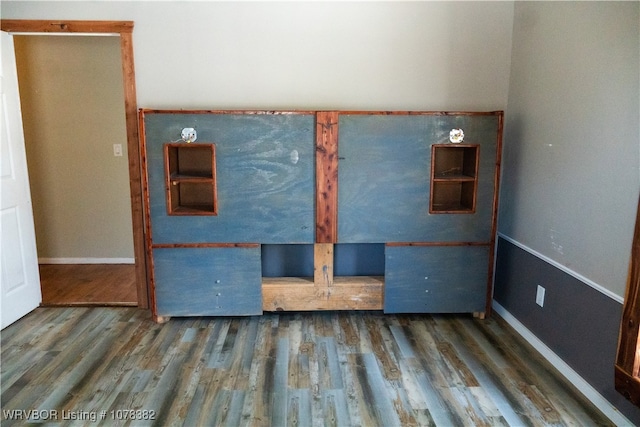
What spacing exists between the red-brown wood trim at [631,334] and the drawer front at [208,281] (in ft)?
7.03

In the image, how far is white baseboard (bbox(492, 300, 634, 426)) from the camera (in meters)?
2.04

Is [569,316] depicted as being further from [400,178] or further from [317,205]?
[317,205]

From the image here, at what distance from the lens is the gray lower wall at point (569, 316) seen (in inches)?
81.9

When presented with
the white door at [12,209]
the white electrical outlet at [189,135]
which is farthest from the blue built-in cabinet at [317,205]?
the white door at [12,209]

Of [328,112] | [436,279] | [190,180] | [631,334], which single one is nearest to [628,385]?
[631,334]

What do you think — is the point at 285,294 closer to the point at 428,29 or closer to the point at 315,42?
the point at 315,42

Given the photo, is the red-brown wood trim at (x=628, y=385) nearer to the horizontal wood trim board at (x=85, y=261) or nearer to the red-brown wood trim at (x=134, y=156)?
the red-brown wood trim at (x=134, y=156)

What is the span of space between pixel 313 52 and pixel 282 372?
2.21 m

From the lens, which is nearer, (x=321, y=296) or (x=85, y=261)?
(x=321, y=296)

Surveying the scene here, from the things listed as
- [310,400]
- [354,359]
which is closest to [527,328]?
[354,359]

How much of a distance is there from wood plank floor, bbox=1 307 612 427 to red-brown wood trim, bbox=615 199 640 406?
1.32ft

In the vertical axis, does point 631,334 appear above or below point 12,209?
below

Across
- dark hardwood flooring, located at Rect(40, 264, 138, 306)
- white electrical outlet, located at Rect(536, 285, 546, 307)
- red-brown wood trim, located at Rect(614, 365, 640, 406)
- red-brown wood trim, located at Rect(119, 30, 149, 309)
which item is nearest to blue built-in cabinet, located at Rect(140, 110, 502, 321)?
red-brown wood trim, located at Rect(119, 30, 149, 309)

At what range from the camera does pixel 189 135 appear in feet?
9.23
